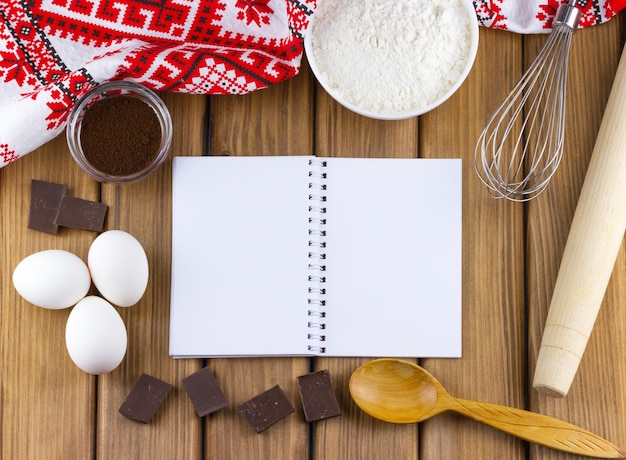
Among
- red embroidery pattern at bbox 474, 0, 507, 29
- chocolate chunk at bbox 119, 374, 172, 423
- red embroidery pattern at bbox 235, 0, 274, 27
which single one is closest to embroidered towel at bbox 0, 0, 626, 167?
red embroidery pattern at bbox 235, 0, 274, 27

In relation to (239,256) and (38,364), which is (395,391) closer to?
(239,256)

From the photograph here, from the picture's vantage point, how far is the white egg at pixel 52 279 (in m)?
0.66

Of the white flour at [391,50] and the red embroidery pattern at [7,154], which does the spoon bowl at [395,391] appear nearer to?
the white flour at [391,50]

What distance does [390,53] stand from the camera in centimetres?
67

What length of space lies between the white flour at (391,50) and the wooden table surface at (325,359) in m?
0.05

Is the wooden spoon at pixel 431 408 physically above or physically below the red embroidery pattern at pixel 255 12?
below

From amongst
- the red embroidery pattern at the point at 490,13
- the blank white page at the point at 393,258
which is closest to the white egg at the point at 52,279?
the blank white page at the point at 393,258

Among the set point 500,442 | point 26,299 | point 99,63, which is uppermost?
point 99,63

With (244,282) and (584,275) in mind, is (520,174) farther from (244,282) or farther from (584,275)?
(244,282)

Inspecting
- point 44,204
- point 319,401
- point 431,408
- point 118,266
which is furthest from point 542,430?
point 44,204

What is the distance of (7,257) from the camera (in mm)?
717

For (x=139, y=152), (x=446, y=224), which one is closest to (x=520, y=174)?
(x=446, y=224)

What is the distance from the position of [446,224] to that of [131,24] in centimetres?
36

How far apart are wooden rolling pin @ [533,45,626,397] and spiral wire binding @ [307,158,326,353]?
0.70 feet
